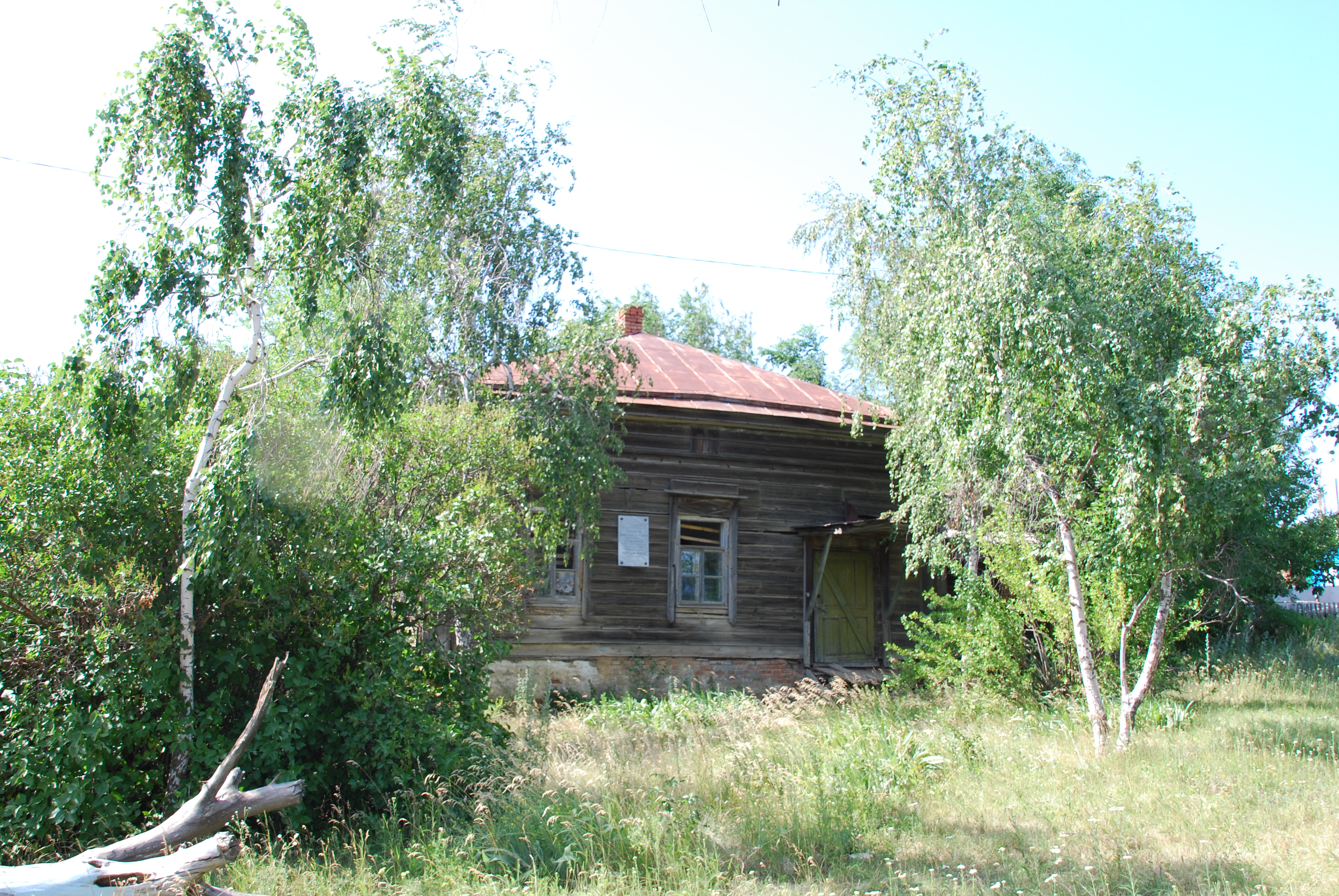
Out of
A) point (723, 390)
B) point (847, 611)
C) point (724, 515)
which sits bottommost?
point (847, 611)

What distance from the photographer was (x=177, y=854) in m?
3.93

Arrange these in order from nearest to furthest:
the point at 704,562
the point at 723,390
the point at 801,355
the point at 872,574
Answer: the point at 704,562 → the point at 723,390 → the point at 872,574 → the point at 801,355

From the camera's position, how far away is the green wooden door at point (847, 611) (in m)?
13.8

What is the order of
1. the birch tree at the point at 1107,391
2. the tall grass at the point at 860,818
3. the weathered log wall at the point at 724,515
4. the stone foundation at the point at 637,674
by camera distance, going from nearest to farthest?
the tall grass at the point at 860,818 < the birch tree at the point at 1107,391 < the stone foundation at the point at 637,674 < the weathered log wall at the point at 724,515

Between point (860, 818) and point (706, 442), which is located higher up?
point (706, 442)

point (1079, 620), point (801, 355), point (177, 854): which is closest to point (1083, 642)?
point (1079, 620)

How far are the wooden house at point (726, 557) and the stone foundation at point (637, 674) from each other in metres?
0.02

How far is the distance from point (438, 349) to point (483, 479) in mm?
2293

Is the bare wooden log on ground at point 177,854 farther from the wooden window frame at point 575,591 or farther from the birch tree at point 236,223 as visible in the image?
the wooden window frame at point 575,591

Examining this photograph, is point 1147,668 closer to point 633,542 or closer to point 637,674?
point 637,674

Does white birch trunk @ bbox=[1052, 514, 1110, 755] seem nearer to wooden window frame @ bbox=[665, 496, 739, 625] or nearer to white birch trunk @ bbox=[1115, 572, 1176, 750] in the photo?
white birch trunk @ bbox=[1115, 572, 1176, 750]

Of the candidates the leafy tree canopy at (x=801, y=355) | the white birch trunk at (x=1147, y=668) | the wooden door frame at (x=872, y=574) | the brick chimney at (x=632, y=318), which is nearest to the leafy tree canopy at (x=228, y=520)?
the white birch trunk at (x=1147, y=668)

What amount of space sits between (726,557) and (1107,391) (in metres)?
6.74

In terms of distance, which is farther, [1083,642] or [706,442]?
[706,442]
